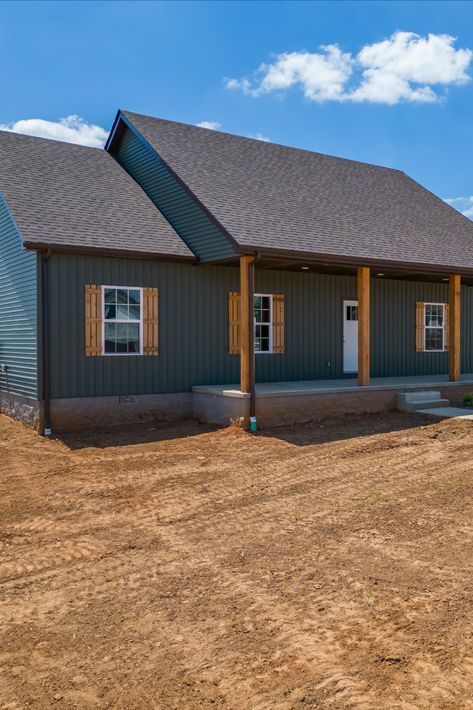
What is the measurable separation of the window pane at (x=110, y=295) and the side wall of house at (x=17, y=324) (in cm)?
132

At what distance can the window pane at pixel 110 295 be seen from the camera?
37.3 ft

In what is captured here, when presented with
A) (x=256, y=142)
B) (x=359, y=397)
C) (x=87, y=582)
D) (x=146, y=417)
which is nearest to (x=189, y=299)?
(x=146, y=417)

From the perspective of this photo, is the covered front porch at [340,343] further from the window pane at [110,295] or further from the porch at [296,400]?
the window pane at [110,295]

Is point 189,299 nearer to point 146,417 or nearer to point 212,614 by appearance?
point 146,417

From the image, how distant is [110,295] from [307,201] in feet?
18.6

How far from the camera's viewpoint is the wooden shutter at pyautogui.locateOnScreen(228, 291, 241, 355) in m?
12.9

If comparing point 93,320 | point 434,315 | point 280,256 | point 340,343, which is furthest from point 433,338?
point 93,320

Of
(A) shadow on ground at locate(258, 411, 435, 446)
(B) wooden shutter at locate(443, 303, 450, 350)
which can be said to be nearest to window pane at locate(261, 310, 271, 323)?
(A) shadow on ground at locate(258, 411, 435, 446)

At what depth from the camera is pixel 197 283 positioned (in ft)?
41.0

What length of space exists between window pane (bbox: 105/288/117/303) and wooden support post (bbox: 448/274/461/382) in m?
7.59

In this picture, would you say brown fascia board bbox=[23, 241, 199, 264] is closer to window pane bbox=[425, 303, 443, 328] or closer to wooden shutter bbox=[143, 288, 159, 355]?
wooden shutter bbox=[143, 288, 159, 355]

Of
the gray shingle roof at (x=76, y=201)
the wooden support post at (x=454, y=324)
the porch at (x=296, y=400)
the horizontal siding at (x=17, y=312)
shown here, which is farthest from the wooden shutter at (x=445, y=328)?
the horizontal siding at (x=17, y=312)

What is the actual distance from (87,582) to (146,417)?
24.2 feet

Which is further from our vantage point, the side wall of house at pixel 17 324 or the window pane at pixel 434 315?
the window pane at pixel 434 315
